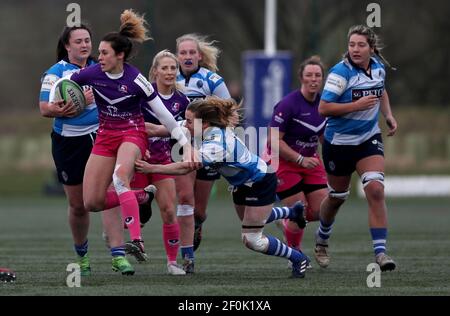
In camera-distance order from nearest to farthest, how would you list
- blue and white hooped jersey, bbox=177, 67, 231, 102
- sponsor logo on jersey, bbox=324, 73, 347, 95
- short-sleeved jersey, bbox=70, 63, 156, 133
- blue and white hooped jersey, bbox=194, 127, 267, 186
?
blue and white hooped jersey, bbox=194, 127, 267, 186 < short-sleeved jersey, bbox=70, 63, 156, 133 < sponsor logo on jersey, bbox=324, 73, 347, 95 < blue and white hooped jersey, bbox=177, 67, 231, 102

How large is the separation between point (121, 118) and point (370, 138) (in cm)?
213

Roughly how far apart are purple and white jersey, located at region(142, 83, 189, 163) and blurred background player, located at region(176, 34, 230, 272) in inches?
10.0

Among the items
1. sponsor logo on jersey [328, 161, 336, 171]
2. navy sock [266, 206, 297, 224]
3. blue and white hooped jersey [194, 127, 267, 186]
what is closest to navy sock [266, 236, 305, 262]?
navy sock [266, 206, 297, 224]

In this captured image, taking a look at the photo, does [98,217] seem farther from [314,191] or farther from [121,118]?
[121,118]

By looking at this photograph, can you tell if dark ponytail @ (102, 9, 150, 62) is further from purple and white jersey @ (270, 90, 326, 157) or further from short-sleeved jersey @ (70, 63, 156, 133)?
purple and white jersey @ (270, 90, 326, 157)

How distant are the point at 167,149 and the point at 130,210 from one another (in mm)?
1049

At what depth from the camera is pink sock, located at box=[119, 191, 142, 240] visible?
8.84 m

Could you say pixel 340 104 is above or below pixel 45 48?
below

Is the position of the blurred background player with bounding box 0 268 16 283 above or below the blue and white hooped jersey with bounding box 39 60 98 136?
below

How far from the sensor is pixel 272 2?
2666 centimetres

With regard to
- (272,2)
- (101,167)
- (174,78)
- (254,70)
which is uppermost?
(272,2)

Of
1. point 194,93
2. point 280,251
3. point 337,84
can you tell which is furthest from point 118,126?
point 337,84

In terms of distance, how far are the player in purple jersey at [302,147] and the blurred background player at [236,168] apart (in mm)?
1640
